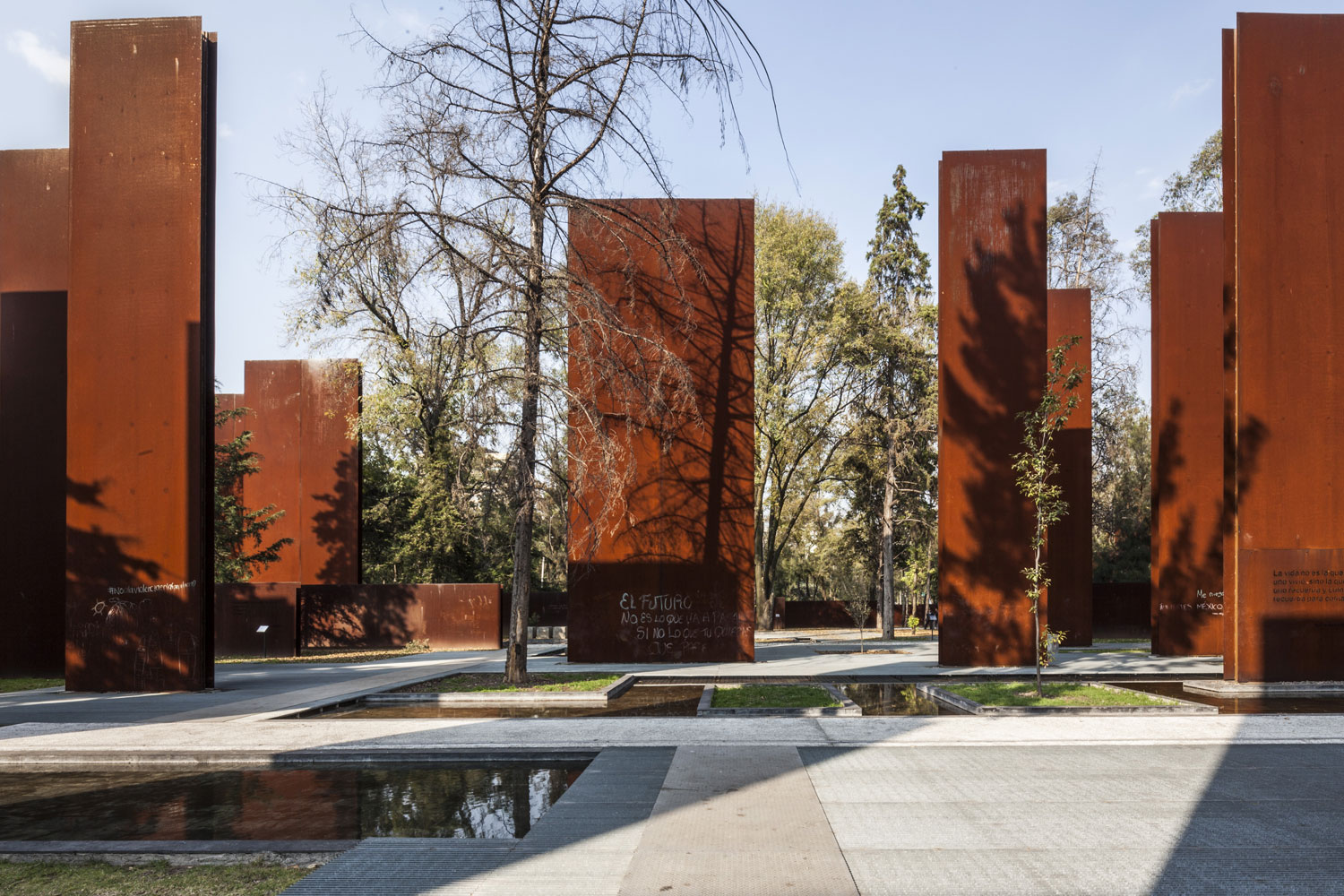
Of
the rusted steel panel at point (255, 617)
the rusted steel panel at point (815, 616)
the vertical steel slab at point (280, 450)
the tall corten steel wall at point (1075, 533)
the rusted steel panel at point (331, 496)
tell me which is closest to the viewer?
the tall corten steel wall at point (1075, 533)

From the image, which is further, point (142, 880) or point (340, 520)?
point (340, 520)

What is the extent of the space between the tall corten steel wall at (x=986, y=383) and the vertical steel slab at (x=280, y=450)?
762 inches

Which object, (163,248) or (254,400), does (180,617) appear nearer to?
(163,248)

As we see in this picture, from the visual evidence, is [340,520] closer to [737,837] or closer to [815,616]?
[815,616]

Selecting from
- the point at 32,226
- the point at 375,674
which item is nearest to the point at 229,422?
the point at 32,226

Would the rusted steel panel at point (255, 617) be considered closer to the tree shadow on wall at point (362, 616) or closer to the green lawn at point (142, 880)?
the tree shadow on wall at point (362, 616)

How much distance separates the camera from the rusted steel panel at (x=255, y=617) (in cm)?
2417

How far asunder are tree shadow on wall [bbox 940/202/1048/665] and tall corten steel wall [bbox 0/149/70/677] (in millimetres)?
16622

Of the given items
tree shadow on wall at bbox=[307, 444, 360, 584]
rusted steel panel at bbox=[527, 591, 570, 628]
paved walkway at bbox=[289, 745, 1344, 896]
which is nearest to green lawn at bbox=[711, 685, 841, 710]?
A: paved walkway at bbox=[289, 745, 1344, 896]

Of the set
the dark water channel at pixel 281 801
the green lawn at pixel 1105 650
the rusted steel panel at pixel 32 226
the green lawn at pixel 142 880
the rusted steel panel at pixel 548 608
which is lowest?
the rusted steel panel at pixel 548 608

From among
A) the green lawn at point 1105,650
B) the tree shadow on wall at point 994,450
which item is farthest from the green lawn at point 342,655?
the green lawn at point 1105,650

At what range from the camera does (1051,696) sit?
13.6 metres

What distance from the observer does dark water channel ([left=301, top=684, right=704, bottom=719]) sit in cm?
1260

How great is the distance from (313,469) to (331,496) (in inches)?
38.4
